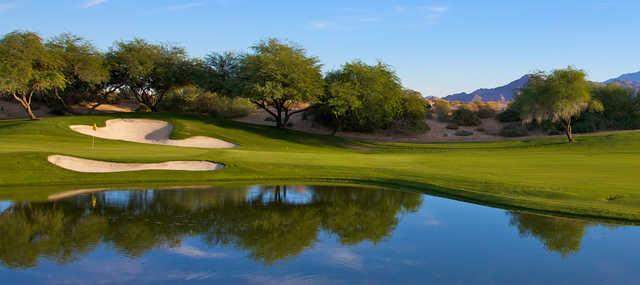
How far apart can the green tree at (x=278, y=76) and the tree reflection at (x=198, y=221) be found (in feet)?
109

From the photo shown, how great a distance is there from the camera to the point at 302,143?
51688mm

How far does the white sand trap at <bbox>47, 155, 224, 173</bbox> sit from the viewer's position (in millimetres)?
25578

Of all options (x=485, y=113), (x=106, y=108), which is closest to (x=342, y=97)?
(x=106, y=108)

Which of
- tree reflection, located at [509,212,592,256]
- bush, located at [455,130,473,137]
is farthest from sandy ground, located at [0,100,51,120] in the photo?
tree reflection, located at [509,212,592,256]

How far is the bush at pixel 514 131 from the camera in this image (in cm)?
7269

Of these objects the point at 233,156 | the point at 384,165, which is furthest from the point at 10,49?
the point at 384,165

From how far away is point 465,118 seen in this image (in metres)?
83.5

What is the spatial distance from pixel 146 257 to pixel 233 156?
18522 mm

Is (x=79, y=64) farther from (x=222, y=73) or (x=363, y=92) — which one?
(x=363, y=92)

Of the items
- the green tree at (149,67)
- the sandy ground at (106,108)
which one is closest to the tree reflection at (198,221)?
the green tree at (149,67)

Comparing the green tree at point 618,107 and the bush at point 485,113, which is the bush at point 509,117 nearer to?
Result: the bush at point 485,113

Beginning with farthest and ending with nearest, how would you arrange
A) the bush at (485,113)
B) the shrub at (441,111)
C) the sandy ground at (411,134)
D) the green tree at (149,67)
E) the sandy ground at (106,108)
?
the bush at (485,113) < the shrub at (441,111) < the sandy ground at (411,134) < the sandy ground at (106,108) < the green tree at (149,67)

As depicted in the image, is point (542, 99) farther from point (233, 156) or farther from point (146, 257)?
point (146, 257)

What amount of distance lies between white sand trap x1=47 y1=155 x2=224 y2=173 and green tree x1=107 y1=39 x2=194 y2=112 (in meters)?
38.5
